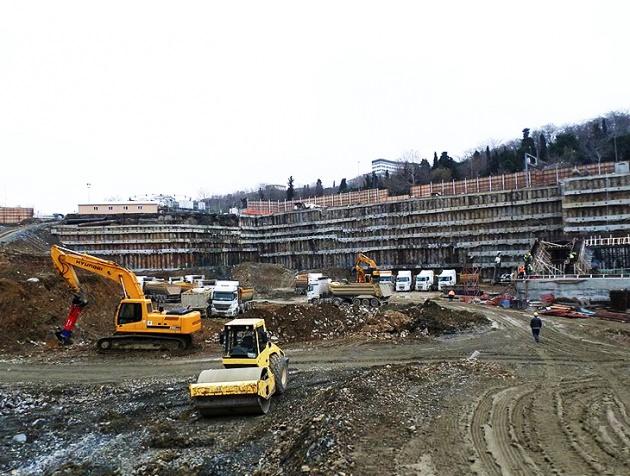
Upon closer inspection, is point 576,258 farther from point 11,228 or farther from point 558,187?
point 11,228

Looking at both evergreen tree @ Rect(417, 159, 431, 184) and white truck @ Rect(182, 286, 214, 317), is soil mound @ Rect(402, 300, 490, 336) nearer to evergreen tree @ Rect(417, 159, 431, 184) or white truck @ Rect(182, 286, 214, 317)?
white truck @ Rect(182, 286, 214, 317)

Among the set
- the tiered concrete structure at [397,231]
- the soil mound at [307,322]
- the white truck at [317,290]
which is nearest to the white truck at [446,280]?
the tiered concrete structure at [397,231]

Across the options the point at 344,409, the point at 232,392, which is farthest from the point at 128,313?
the point at 344,409

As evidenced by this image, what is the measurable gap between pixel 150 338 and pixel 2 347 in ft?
21.9

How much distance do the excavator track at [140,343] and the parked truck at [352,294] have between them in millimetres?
16918

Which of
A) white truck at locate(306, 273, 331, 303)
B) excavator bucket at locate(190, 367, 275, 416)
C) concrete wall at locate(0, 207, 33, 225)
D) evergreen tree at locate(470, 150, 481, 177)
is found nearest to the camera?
excavator bucket at locate(190, 367, 275, 416)

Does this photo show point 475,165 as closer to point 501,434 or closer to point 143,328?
point 143,328

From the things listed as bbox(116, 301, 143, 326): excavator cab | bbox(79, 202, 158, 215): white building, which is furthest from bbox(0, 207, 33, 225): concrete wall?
bbox(116, 301, 143, 326): excavator cab

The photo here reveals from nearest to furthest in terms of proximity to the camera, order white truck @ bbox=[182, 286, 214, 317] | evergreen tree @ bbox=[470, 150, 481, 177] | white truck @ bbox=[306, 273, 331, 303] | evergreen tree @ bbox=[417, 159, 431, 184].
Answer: white truck @ bbox=[182, 286, 214, 317], white truck @ bbox=[306, 273, 331, 303], evergreen tree @ bbox=[470, 150, 481, 177], evergreen tree @ bbox=[417, 159, 431, 184]

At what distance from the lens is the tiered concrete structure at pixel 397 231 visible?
184ft

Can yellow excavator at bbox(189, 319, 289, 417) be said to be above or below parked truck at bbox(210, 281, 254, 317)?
above

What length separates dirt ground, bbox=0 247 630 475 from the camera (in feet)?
31.5

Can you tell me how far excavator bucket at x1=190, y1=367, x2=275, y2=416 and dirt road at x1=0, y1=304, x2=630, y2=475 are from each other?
1.19 feet

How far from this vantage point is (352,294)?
127 ft
